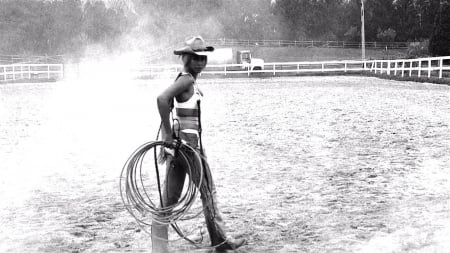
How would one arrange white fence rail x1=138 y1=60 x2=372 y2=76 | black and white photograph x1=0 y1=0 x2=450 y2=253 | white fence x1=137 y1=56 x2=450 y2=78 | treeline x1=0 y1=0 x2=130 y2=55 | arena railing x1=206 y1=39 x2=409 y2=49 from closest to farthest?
black and white photograph x1=0 y1=0 x2=450 y2=253
white fence x1=137 y1=56 x2=450 y2=78
white fence rail x1=138 y1=60 x2=372 y2=76
treeline x1=0 y1=0 x2=130 y2=55
arena railing x1=206 y1=39 x2=409 y2=49

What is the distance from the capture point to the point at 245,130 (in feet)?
40.6

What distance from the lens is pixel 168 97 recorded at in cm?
432

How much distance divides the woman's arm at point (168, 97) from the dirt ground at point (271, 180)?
3.31 feet

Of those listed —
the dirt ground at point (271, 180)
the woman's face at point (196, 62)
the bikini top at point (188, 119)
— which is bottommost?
the dirt ground at point (271, 180)

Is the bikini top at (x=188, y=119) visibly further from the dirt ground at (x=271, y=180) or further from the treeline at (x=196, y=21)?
the treeline at (x=196, y=21)

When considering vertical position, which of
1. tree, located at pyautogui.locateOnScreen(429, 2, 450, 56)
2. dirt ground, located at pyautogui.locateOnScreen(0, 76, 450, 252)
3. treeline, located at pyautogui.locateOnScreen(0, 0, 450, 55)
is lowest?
dirt ground, located at pyautogui.locateOnScreen(0, 76, 450, 252)

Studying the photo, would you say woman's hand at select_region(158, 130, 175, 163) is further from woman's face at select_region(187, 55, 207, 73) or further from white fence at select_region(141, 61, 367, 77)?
white fence at select_region(141, 61, 367, 77)

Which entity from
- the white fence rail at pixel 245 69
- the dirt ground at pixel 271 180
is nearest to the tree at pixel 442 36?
the white fence rail at pixel 245 69

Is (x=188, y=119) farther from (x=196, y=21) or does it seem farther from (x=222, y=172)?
(x=196, y=21)

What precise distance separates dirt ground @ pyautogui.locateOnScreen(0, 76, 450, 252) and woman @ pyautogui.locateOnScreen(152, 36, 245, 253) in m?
0.29

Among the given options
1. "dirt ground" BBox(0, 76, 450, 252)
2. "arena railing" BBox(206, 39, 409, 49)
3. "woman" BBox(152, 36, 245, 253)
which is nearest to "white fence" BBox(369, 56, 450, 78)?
"dirt ground" BBox(0, 76, 450, 252)

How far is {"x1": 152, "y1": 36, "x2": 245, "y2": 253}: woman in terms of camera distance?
4441 millimetres

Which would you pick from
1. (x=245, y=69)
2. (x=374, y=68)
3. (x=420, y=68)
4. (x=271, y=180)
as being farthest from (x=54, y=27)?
(x=271, y=180)

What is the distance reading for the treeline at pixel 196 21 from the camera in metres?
56.1
